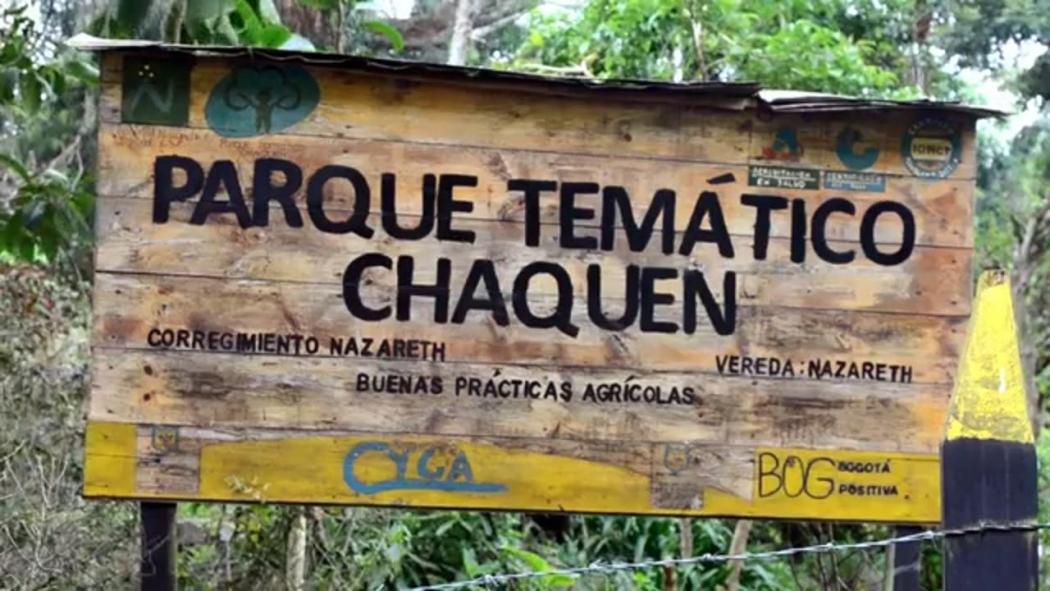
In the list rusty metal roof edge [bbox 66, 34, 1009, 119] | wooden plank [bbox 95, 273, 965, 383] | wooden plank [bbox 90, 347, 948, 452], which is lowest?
wooden plank [bbox 90, 347, 948, 452]

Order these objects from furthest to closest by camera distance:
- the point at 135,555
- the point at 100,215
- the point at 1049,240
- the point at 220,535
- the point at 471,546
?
the point at 1049,240 < the point at 471,546 < the point at 220,535 < the point at 135,555 < the point at 100,215

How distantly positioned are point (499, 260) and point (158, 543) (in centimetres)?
120

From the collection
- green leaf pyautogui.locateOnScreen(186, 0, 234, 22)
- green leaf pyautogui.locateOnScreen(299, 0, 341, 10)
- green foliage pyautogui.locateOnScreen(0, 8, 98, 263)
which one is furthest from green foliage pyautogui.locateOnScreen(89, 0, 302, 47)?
green foliage pyautogui.locateOnScreen(0, 8, 98, 263)

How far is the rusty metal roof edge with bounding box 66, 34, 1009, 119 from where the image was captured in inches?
132

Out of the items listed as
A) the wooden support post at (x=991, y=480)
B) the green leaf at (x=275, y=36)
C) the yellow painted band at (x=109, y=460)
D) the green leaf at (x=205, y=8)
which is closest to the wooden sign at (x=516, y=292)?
the yellow painted band at (x=109, y=460)

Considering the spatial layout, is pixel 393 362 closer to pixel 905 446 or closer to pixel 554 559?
pixel 905 446

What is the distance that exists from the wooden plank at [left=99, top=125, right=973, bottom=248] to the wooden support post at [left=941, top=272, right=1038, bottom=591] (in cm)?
125

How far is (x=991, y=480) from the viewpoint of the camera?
7.86 feet

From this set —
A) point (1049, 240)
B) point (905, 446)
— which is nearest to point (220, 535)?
point (905, 446)

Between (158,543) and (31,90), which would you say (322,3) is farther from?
(158,543)

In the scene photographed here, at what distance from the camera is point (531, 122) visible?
140 inches

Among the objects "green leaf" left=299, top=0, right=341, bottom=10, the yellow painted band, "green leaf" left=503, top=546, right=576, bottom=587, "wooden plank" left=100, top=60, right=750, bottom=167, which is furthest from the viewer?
"green leaf" left=503, top=546, right=576, bottom=587

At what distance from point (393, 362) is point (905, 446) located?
1.50 m

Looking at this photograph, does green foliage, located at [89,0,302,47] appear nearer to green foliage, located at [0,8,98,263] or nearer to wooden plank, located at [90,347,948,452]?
green foliage, located at [0,8,98,263]
